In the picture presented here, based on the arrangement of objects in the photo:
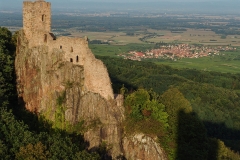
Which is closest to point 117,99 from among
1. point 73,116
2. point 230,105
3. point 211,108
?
point 73,116

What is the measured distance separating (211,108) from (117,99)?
35.0m

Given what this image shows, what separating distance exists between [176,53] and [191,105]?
85.3 metres

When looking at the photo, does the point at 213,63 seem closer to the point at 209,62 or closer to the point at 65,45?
the point at 209,62

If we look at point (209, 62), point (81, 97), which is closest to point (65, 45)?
point (81, 97)

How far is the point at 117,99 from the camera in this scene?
2898cm

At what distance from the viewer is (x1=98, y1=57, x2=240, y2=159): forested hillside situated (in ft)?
100.0

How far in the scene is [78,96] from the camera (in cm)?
2891

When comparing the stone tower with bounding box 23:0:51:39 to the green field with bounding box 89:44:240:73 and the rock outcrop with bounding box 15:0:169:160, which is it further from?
the green field with bounding box 89:44:240:73

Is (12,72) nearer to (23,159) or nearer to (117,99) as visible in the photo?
(117,99)

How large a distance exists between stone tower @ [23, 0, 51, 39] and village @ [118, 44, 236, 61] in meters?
91.2

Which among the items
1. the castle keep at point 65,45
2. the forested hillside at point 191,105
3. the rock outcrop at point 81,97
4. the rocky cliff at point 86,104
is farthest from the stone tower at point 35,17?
the forested hillside at point 191,105

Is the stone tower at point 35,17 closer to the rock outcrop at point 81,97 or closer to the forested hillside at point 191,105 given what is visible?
the rock outcrop at point 81,97

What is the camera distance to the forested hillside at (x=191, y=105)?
3047 centimetres

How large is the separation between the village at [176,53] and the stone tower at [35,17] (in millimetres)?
91181
